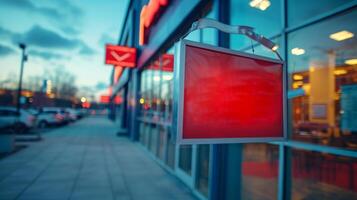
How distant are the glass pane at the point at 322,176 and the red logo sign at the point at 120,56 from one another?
12357 millimetres

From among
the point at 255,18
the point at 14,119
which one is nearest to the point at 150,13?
the point at 255,18

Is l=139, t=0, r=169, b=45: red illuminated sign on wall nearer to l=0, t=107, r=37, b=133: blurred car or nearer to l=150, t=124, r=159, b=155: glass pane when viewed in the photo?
l=150, t=124, r=159, b=155: glass pane

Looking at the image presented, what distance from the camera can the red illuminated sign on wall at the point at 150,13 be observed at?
28.6 ft

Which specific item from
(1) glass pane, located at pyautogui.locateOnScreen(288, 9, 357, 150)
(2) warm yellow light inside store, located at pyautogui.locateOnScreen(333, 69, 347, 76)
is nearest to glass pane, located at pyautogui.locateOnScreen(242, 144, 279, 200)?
(1) glass pane, located at pyautogui.locateOnScreen(288, 9, 357, 150)

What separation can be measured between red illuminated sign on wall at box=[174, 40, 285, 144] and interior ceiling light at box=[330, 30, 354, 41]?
0.83m

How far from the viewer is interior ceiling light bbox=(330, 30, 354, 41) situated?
9.12ft

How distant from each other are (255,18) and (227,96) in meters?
2.62

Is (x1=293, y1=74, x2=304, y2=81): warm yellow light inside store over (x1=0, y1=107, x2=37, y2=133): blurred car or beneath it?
over

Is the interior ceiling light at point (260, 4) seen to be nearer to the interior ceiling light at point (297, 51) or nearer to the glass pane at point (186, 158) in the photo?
the interior ceiling light at point (297, 51)

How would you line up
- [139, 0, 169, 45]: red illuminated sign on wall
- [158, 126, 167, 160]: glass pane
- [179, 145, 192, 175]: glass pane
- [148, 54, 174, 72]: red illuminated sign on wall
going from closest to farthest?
[179, 145, 192, 175]: glass pane < [139, 0, 169, 45]: red illuminated sign on wall < [148, 54, 174, 72]: red illuminated sign on wall < [158, 126, 167, 160]: glass pane

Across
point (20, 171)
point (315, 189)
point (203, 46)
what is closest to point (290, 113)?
point (315, 189)

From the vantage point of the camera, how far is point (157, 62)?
10.8 m

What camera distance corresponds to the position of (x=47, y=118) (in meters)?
25.0

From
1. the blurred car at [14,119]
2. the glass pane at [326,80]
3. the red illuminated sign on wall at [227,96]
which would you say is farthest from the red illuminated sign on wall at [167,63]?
the blurred car at [14,119]
